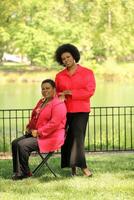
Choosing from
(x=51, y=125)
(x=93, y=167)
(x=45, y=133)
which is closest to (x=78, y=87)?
(x=51, y=125)

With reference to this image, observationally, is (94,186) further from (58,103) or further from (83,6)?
(83,6)

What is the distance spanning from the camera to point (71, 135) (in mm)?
6828

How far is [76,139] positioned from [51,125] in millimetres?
437

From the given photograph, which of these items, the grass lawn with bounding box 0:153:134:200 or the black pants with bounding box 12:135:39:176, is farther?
the black pants with bounding box 12:135:39:176

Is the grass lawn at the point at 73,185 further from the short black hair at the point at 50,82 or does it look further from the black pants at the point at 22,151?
the short black hair at the point at 50,82

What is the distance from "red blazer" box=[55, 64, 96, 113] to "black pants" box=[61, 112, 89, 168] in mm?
102

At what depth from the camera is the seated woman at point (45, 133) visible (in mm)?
6555

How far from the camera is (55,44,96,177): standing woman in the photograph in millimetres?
6656

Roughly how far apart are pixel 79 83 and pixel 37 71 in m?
19.8

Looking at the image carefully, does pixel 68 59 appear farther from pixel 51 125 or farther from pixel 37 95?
pixel 37 95

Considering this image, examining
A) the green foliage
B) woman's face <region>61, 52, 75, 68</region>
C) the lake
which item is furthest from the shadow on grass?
the lake

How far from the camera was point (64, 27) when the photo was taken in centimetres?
1566

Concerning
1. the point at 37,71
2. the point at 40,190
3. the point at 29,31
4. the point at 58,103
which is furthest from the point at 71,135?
the point at 37,71

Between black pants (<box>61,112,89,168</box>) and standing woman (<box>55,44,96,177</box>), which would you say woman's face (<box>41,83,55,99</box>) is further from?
black pants (<box>61,112,89,168</box>)
